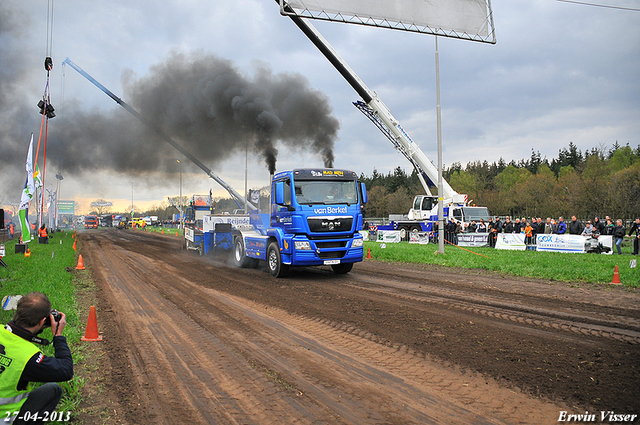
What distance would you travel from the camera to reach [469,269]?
1378cm

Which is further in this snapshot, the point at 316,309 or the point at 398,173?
the point at 398,173

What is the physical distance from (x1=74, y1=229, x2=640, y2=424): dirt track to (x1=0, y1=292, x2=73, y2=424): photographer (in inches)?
29.4

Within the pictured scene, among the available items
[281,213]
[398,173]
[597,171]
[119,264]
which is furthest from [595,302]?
[398,173]

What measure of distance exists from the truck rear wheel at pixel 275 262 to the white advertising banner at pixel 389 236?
16.0m

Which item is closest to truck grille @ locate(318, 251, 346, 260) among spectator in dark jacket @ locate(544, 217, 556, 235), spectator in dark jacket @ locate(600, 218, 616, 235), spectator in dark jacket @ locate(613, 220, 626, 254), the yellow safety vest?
the yellow safety vest

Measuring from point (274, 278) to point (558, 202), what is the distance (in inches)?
1529

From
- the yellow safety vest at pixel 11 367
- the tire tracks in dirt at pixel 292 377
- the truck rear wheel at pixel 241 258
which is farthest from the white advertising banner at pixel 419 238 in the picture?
the yellow safety vest at pixel 11 367

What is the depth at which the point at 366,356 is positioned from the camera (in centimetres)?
494

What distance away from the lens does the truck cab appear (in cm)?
1102

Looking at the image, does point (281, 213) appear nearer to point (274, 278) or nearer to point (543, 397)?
point (274, 278)

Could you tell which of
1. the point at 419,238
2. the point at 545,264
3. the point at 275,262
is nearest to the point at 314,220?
the point at 275,262

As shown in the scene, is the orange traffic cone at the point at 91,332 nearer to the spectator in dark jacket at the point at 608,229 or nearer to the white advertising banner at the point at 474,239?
the white advertising banner at the point at 474,239

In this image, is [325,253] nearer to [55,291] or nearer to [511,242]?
[55,291]

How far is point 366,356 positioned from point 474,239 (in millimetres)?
18299
